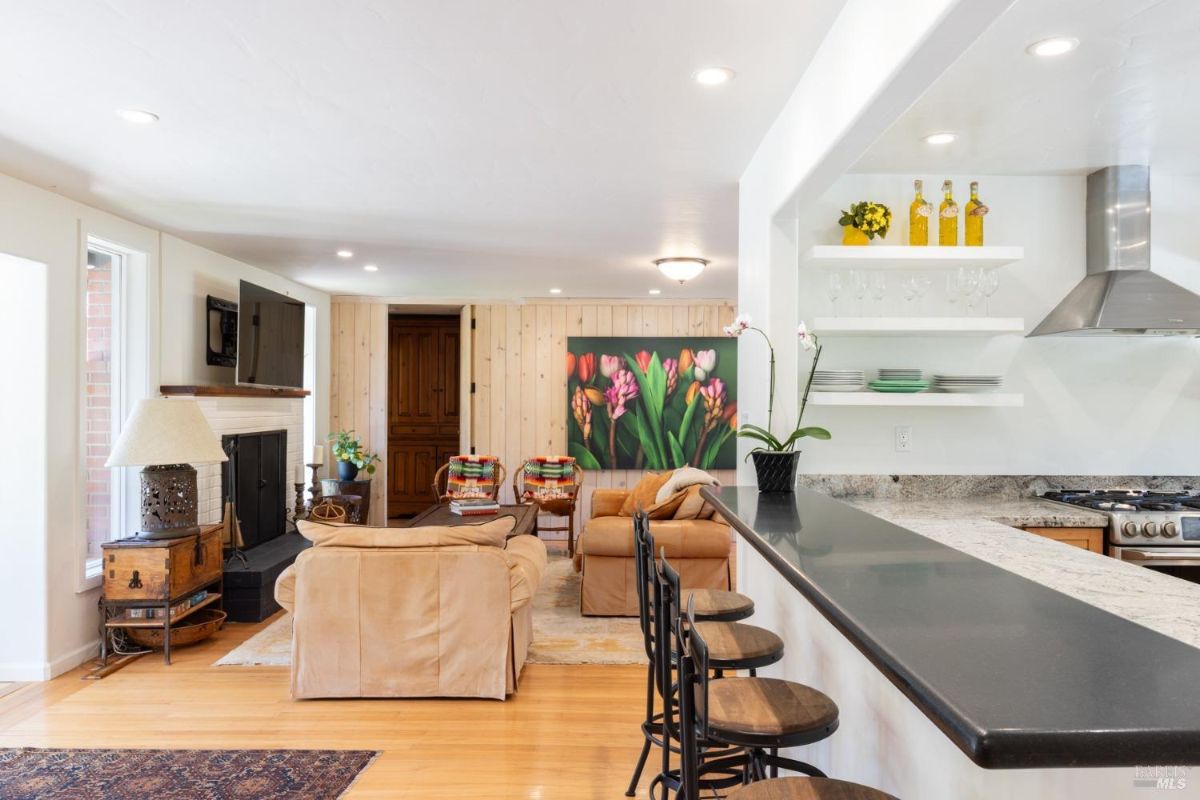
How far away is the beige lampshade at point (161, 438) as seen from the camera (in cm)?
405

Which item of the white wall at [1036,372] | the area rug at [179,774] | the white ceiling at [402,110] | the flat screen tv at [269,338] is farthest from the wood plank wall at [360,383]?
the white wall at [1036,372]

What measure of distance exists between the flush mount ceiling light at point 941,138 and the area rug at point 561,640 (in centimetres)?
285

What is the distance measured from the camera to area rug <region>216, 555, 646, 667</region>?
13.9 feet

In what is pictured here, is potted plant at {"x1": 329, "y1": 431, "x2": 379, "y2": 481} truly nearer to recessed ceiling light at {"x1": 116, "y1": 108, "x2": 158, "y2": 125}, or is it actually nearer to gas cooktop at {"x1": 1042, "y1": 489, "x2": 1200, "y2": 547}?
recessed ceiling light at {"x1": 116, "y1": 108, "x2": 158, "y2": 125}

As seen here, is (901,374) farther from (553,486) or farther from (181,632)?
(553,486)

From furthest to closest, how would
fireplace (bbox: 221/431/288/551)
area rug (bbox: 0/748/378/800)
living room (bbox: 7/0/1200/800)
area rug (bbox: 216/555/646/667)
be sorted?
fireplace (bbox: 221/431/288/551) < area rug (bbox: 216/555/646/667) < area rug (bbox: 0/748/378/800) < living room (bbox: 7/0/1200/800)

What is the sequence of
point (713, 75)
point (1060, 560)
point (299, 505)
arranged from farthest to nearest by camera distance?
1. point (299, 505)
2. point (713, 75)
3. point (1060, 560)

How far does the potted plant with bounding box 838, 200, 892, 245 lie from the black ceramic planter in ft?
3.66

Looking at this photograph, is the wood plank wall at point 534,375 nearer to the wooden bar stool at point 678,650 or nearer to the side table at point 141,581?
the side table at point 141,581

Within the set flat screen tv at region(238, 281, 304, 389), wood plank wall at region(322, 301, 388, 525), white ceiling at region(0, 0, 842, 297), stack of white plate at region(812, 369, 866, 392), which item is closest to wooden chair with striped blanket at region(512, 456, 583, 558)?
wood plank wall at region(322, 301, 388, 525)

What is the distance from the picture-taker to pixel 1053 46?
232cm

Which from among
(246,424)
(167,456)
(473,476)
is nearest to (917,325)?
(167,456)

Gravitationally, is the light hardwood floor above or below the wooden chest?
below

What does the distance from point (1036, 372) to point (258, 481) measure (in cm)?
529
